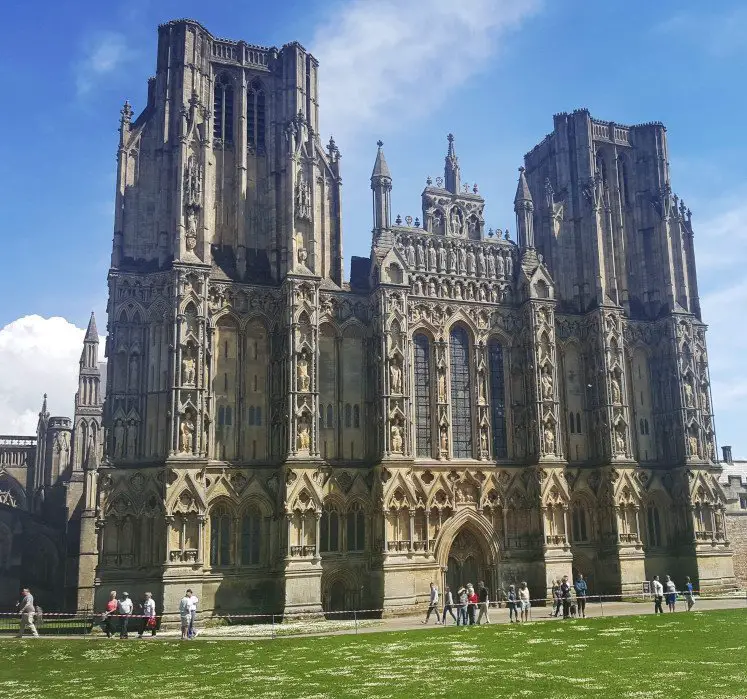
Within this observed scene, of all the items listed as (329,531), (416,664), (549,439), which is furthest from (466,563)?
(416,664)

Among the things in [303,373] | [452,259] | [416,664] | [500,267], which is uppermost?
[452,259]

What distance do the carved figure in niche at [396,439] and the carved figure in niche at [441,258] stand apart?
1082cm

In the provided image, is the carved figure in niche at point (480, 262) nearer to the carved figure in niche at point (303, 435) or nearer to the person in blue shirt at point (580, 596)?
the carved figure in niche at point (303, 435)

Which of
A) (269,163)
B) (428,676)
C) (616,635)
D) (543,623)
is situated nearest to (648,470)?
(543,623)

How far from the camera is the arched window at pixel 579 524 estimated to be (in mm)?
48875

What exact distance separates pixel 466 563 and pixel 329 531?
866cm

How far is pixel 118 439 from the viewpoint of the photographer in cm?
4106

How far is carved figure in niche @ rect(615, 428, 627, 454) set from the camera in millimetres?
48875

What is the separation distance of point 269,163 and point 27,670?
32483 millimetres

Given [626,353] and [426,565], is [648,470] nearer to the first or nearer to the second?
[626,353]

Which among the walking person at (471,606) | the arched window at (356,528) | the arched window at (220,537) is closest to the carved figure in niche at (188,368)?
the arched window at (220,537)

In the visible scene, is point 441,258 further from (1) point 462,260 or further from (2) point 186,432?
(2) point 186,432

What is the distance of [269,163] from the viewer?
1891 inches

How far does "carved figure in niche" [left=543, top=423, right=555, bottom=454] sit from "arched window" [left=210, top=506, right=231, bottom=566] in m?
18.9
